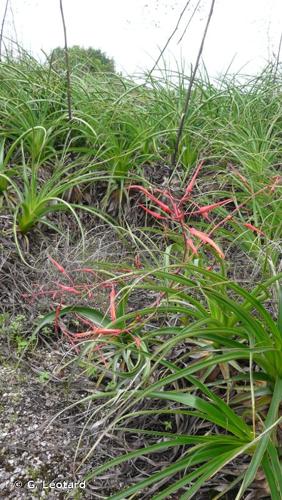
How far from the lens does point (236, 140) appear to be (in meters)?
2.35

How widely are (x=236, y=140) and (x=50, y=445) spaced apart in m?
1.59

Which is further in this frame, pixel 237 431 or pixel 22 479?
pixel 22 479

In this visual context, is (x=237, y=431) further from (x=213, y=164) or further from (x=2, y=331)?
(x=213, y=164)

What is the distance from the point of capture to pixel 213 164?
91.7 inches

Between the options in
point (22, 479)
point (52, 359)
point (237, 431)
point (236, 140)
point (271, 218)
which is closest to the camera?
point (237, 431)

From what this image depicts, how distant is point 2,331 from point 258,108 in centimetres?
187

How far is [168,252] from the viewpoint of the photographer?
4.86 ft

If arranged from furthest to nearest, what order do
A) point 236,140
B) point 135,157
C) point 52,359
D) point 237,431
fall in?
point 236,140 < point 135,157 < point 52,359 < point 237,431

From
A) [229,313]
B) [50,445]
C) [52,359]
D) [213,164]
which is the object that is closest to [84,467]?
[50,445]

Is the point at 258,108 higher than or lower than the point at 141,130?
higher

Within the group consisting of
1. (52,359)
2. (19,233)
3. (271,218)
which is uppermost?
(271,218)

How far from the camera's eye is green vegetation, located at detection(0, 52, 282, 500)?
3.56ft

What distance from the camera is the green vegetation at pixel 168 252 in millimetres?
1086

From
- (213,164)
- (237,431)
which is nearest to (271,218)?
(213,164)
